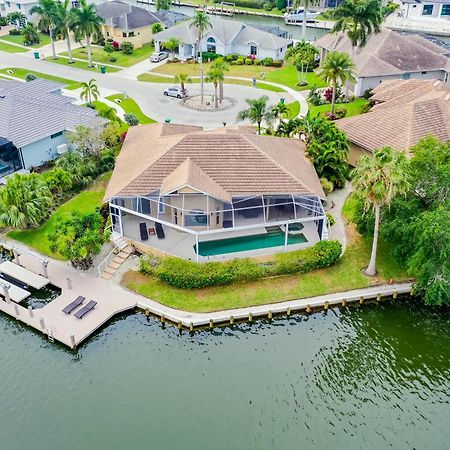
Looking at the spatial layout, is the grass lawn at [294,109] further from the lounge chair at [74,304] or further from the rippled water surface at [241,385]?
the lounge chair at [74,304]

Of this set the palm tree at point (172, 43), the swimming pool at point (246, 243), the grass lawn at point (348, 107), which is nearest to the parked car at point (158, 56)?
the palm tree at point (172, 43)

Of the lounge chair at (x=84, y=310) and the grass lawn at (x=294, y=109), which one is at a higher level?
the grass lawn at (x=294, y=109)

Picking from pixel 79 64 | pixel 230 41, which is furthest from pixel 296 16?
pixel 79 64

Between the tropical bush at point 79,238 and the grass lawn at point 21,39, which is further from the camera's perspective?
the grass lawn at point 21,39

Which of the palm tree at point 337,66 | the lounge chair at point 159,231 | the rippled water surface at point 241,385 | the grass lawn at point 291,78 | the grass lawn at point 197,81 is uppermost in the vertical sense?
the palm tree at point 337,66

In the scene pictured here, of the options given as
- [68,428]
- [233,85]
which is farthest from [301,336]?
[233,85]

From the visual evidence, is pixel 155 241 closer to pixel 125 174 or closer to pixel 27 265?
pixel 125 174

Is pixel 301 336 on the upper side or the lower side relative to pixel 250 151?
lower

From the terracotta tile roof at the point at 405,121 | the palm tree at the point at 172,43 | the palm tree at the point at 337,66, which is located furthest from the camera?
the palm tree at the point at 172,43
